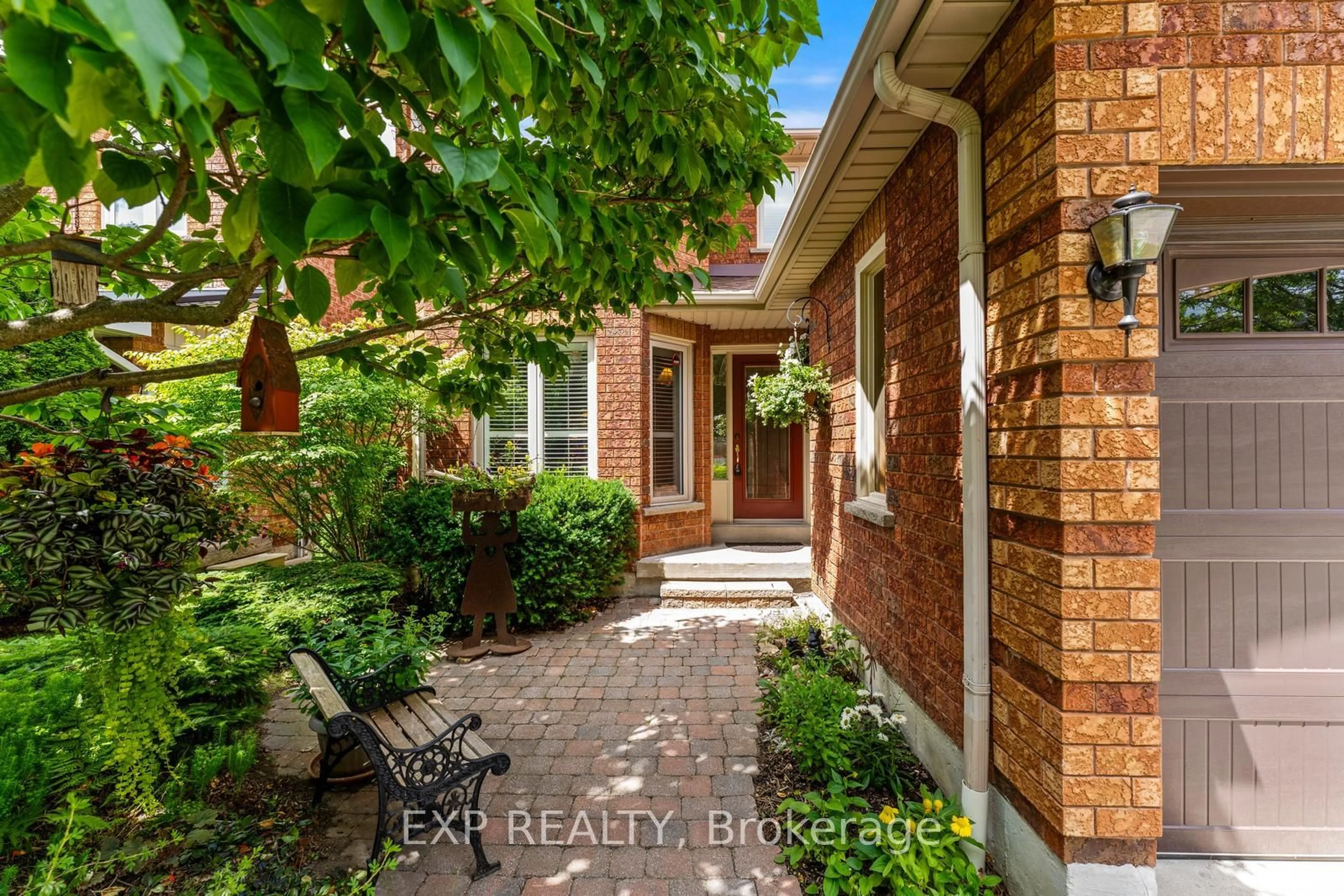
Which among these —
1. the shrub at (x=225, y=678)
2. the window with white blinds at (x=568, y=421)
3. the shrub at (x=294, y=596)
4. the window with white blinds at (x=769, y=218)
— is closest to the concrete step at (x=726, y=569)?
the window with white blinds at (x=568, y=421)

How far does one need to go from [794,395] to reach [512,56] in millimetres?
4257

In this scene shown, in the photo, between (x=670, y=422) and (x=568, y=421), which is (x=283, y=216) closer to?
(x=568, y=421)

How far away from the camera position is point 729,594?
593cm

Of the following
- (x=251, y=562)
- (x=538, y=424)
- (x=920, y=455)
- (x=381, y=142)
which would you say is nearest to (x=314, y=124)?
(x=381, y=142)

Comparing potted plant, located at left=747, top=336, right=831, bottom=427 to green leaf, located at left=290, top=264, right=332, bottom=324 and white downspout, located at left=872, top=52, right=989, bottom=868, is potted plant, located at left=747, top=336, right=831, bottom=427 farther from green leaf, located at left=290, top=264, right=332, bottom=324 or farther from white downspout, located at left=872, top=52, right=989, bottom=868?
green leaf, located at left=290, top=264, right=332, bottom=324

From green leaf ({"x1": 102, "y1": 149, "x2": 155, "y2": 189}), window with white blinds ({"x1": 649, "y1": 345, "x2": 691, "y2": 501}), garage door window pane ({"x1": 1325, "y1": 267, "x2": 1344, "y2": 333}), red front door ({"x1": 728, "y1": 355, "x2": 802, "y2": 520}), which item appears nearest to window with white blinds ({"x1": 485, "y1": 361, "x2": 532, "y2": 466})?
window with white blinds ({"x1": 649, "y1": 345, "x2": 691, "y2": 501})

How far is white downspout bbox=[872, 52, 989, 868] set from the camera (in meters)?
2.23

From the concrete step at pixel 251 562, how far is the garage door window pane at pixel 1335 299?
7.42 m

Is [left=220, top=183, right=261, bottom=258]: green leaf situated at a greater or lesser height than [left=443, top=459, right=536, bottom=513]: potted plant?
greater

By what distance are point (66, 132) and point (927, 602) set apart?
10.4 feet

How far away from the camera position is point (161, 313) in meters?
1.85

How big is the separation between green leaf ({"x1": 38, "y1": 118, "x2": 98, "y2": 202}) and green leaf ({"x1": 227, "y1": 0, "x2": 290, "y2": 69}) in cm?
24

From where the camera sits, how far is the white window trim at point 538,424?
6652mm

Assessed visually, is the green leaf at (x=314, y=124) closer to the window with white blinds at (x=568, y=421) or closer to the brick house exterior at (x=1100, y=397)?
the brick house exterior at (x=1100, y=397)
